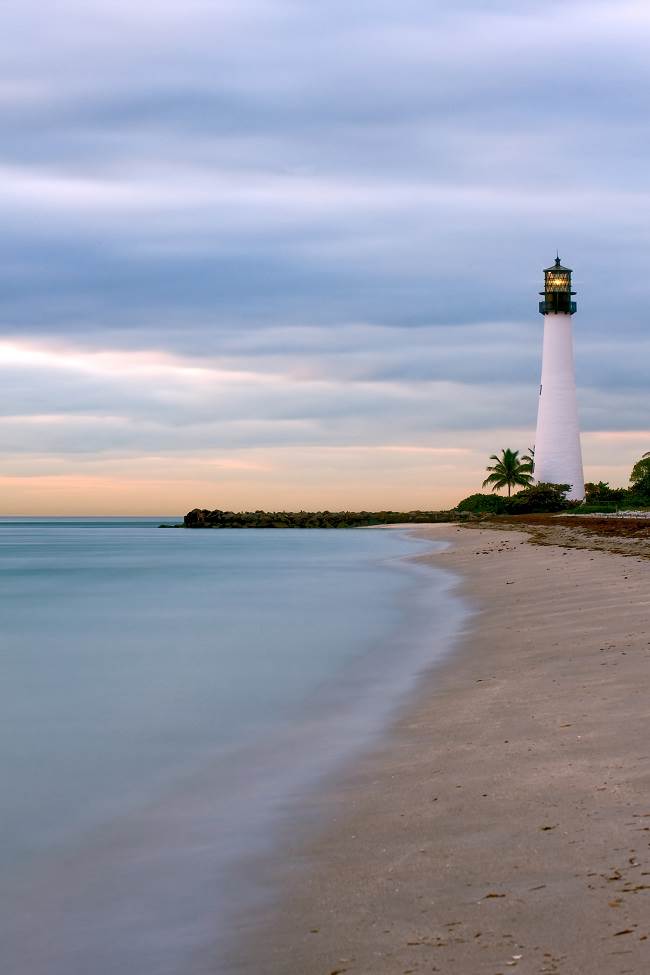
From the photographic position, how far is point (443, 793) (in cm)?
584

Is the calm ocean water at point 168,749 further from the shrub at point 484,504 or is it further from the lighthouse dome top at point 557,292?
the shrub at point 484,504

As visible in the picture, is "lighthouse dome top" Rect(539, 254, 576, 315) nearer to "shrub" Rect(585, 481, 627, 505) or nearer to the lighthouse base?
the lighthouse base

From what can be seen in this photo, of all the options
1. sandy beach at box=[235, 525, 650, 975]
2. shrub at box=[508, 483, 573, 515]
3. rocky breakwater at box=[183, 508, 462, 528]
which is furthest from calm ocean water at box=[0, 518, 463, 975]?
rocky breakwater at box=[183, 508, 462, 528]

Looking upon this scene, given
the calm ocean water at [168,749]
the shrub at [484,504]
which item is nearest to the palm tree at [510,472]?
the shrub at [484,504]

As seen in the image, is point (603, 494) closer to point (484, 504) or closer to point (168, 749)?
point (484, 504)

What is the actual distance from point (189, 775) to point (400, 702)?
2.58 metres

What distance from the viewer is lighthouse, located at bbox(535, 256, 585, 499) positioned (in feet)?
227

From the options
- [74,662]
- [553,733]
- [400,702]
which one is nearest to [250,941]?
[553,733]

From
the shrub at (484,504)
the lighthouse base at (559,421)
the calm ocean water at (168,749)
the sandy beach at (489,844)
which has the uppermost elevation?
the lighthouse base at (559,421)

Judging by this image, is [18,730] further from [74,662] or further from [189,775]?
[74,662]

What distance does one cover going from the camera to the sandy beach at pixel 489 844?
A: 3740 mm

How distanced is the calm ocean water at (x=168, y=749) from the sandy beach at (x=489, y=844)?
1.12 ft

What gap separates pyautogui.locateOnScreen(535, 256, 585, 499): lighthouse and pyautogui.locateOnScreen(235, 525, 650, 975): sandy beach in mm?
61232

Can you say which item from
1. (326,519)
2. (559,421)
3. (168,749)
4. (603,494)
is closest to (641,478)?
(603,494)
